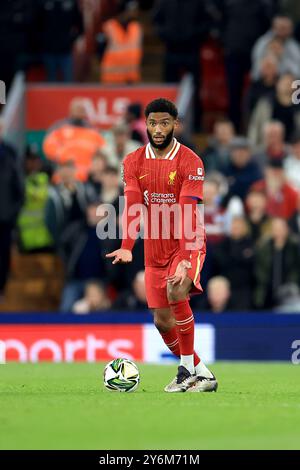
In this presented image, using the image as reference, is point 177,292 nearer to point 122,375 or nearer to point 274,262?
point 122,375

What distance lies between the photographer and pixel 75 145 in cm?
1955

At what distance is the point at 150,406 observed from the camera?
1011cm

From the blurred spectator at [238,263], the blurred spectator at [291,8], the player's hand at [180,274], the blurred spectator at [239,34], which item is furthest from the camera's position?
the blurred spectator at [291,8]

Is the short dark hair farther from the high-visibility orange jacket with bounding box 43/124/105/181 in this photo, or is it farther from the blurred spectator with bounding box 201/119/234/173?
the high-visibility orange jacket with bounding box 43/124/105/181

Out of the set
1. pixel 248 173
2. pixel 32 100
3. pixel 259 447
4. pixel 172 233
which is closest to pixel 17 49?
pixel 32 100

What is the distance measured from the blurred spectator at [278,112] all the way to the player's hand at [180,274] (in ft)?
26.2

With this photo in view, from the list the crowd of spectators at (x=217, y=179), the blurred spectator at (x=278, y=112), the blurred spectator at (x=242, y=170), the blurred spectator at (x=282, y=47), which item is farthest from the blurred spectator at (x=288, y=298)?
the blurred spectator at (x=282, y=47)

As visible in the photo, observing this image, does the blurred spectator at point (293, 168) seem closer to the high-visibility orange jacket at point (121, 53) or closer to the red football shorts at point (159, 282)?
the high-visibility orange jacket at point (121, 53)

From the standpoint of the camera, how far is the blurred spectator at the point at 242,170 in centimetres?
1792

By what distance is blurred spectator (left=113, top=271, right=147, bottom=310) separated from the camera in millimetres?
17281

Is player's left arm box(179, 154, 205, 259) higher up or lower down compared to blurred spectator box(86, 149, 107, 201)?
lower down

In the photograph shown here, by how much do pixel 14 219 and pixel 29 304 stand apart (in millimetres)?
1330

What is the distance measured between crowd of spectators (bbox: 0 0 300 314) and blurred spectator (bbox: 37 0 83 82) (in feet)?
0.28

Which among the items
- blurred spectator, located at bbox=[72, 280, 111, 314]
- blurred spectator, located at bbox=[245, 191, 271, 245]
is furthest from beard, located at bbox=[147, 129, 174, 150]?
blurred spectator, located at bbox=[72, 280, 111, 314]
